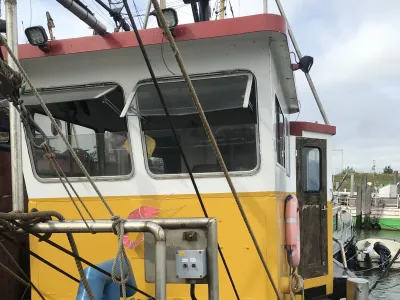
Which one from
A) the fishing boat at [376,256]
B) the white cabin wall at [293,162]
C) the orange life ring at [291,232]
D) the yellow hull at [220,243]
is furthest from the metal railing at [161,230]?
the fishing boat at [376,256]

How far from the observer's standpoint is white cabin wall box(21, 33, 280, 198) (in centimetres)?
362

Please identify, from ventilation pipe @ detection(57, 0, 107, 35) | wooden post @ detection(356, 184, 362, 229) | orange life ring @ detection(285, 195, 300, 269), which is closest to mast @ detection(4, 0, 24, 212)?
ventilation pipe @ detection(57, 0, 107, 35)

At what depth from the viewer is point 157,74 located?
12.6ft

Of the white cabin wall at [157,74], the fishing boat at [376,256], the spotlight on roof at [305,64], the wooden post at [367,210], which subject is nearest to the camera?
the white cabin wall at [157,74]

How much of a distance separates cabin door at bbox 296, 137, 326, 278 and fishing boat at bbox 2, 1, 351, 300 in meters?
1.60

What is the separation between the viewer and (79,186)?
4008 mm

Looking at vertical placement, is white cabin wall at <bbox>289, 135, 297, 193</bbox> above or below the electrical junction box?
above

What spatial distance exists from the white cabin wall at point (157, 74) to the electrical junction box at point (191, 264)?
1.63 m

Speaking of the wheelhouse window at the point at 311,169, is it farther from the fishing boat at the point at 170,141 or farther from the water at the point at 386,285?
the water at the point at 386,285

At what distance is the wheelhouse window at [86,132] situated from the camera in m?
3.93

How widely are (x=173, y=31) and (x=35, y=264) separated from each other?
2630 millimetres

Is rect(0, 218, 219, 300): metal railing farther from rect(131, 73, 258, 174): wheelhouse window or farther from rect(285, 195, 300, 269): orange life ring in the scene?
rect(285, 195, 300, 269): orange life ring

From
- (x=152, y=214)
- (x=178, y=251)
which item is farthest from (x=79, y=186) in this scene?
(x=178, y=251)

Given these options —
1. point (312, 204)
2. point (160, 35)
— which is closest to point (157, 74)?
point (160, 35)
